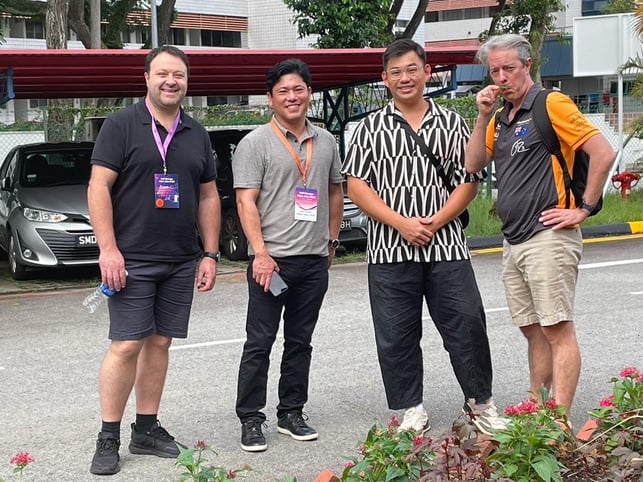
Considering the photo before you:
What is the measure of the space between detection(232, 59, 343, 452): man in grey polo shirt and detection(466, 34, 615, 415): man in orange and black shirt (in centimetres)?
→ 91

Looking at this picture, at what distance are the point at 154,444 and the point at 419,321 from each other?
5.02 ft

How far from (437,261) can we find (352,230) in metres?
8.18

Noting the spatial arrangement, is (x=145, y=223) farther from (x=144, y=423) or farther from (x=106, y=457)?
(x=106, y=457)

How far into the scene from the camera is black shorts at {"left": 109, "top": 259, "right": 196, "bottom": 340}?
5141 millimetres

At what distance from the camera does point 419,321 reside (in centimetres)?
563

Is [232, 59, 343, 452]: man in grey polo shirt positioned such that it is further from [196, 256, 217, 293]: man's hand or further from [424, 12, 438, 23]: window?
[424, 12, 438, 23]: window

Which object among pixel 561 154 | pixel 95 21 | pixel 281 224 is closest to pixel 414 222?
pixel 281 224

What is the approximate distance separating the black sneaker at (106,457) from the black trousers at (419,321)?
1.47 metres

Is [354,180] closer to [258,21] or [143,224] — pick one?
[143,224]

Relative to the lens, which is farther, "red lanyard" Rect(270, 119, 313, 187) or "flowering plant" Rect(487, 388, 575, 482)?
"red lanyard" Rect(270, 119, 313, 187)

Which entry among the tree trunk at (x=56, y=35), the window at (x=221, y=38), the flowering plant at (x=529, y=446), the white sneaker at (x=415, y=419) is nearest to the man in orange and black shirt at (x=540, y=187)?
the white sneaker at (x=415, y=419)

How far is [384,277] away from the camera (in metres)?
5.55

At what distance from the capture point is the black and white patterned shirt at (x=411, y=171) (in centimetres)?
543

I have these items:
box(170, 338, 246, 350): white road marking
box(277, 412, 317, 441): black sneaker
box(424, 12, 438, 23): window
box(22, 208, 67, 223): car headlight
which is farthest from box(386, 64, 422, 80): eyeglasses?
box(424, 12, 438, 23): window
